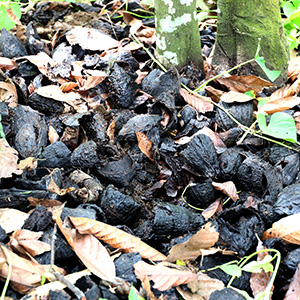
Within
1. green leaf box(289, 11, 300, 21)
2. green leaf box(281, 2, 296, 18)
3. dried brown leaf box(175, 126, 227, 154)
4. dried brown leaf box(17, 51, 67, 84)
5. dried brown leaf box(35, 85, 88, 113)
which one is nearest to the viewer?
dried brown leaf box(175, 126, 227, 154)

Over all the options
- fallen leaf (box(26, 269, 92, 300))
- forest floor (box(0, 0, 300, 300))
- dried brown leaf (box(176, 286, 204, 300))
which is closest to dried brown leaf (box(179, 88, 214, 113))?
forest floor (box(0, 0, 300, 300))

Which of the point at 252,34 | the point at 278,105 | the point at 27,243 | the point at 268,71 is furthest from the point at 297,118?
the point at 27,243

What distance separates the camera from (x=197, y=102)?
2.48 metres

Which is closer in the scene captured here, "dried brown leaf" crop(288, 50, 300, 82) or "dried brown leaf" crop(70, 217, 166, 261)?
"dried brown leaf" crop(70, 217, 166, 261)

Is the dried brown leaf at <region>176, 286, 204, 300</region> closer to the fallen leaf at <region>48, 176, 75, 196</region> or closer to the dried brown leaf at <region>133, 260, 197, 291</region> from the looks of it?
the dried brown leaf at <region>133, 260, 197, 291</region>

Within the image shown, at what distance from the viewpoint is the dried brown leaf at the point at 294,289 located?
4.66 feet

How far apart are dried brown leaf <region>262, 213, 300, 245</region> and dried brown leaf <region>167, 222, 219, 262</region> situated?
1.01 feet

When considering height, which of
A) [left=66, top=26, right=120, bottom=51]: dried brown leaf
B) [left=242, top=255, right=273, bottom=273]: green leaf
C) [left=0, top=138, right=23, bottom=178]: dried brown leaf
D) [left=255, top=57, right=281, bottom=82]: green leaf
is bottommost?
[left=242, top=255, right=273, bottom=273]: green leaf

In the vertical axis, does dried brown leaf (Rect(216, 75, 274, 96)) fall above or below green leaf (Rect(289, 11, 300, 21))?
below

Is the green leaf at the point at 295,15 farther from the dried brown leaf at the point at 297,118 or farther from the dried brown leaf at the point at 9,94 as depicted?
the dried brown leaf at the point at 9,94

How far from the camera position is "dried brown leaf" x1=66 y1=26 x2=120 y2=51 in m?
2.90

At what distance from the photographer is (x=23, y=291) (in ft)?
4.31

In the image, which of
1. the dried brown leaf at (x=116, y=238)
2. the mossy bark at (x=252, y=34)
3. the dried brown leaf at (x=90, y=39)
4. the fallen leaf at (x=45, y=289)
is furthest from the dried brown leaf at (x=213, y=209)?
the dried brown leaf at (x=90, y=39)

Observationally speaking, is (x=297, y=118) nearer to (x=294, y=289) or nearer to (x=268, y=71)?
Result: (x=268, y=71)
